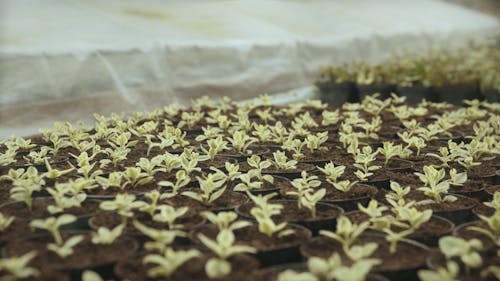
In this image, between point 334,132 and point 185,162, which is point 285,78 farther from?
point 185,162

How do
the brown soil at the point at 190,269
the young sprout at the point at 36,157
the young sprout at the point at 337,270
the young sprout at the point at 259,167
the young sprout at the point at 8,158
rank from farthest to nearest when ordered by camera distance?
the young sprout at the point at 36,157, the young sprout at the point at 8,158, the young sprout at the point at 259,167, the brown soil at the point at 190,269, the young sprout at the point at 337,270

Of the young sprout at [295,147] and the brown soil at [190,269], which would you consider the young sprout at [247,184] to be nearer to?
the young sprout at [295,147]

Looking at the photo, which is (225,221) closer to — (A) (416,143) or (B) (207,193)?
(B) (207,193)

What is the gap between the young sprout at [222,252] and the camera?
1.47 m

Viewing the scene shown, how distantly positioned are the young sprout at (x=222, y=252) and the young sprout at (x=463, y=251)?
554 mm

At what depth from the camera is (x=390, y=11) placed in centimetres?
775

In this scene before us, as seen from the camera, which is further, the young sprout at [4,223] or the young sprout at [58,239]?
the young sprout at [4,223]

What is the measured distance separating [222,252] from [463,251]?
2.23ft

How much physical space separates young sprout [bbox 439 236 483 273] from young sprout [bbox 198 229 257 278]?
1.82 ft

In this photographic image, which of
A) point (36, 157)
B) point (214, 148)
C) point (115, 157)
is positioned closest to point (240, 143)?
point (214, 148)

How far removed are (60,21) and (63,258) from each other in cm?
314

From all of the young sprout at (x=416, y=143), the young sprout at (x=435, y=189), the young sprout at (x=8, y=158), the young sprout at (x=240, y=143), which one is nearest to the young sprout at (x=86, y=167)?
the young sprout at (x=8, y=158)

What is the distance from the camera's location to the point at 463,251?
156cm

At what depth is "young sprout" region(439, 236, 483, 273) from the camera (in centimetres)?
154
